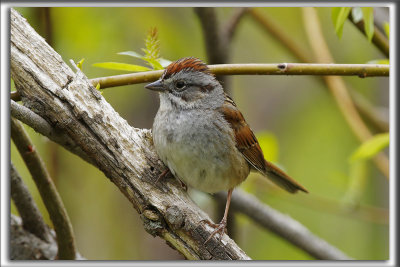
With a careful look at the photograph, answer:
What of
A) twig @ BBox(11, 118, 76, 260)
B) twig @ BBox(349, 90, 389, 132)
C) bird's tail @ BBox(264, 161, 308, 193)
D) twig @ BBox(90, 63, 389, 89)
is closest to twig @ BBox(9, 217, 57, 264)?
twig @ BBox(11, 118, 76, 260)

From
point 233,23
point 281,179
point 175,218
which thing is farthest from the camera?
point 233,23

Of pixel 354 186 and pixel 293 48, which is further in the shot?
pixel 293 48

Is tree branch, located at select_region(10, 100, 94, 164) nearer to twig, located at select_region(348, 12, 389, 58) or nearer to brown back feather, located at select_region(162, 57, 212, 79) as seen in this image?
brown back feather, located at select_region(162, 57, 212, 79)

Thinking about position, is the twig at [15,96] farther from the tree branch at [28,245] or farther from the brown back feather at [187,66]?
the tree branch at [28,245]

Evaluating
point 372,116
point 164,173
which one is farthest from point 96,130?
point 372,116

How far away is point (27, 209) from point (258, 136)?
4.27 feet

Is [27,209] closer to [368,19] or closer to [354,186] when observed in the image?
[354,186]

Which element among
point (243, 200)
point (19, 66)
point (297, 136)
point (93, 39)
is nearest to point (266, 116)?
point (297, 136)

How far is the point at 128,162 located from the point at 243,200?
4.40 feet

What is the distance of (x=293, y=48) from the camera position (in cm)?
368

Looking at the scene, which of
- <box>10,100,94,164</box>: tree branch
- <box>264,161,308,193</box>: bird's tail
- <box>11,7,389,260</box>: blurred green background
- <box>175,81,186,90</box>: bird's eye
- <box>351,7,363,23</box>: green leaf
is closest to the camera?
<box>10,100,94,164</box>: tree branch

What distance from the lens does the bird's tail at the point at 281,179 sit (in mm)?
3018

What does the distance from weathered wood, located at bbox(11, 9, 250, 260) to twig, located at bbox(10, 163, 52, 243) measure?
567 millimetres

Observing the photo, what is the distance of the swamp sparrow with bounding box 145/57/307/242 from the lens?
2.46 metres
